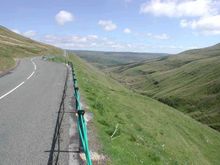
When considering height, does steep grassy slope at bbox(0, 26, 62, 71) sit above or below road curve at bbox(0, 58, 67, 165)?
below

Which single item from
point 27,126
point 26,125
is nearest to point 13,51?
point 26,125

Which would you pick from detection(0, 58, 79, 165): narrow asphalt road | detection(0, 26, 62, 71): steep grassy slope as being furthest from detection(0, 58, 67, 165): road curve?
detection(0, 26, 62, 71): steep grassy slope

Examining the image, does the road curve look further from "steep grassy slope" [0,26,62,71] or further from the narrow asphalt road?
"steep grassy slope" [0,26,62,71]

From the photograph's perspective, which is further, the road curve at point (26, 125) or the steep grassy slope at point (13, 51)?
the steep grassy slope at point (13, 51)

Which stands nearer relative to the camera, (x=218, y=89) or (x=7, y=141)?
(x=7, y=141)

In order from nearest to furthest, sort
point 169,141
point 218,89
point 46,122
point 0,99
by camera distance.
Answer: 1. point 46,122
2. point 0,99
3. point 169,141
4. point 218,89

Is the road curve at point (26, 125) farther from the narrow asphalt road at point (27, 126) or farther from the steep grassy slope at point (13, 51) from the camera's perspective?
the steep grassy slope at point (13, 51)

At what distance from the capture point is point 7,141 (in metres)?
10.8

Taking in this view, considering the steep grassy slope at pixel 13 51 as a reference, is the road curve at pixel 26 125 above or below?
above

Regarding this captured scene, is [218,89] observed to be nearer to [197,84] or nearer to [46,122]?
[197,84]

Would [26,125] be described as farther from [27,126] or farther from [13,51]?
[13,51]

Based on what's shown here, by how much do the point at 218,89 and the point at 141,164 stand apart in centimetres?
9744

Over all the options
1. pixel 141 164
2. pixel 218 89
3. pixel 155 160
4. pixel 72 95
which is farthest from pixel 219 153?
pixel 218 89

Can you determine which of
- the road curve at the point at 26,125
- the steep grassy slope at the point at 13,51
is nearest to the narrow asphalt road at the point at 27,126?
the road curve at the point at 26,125
